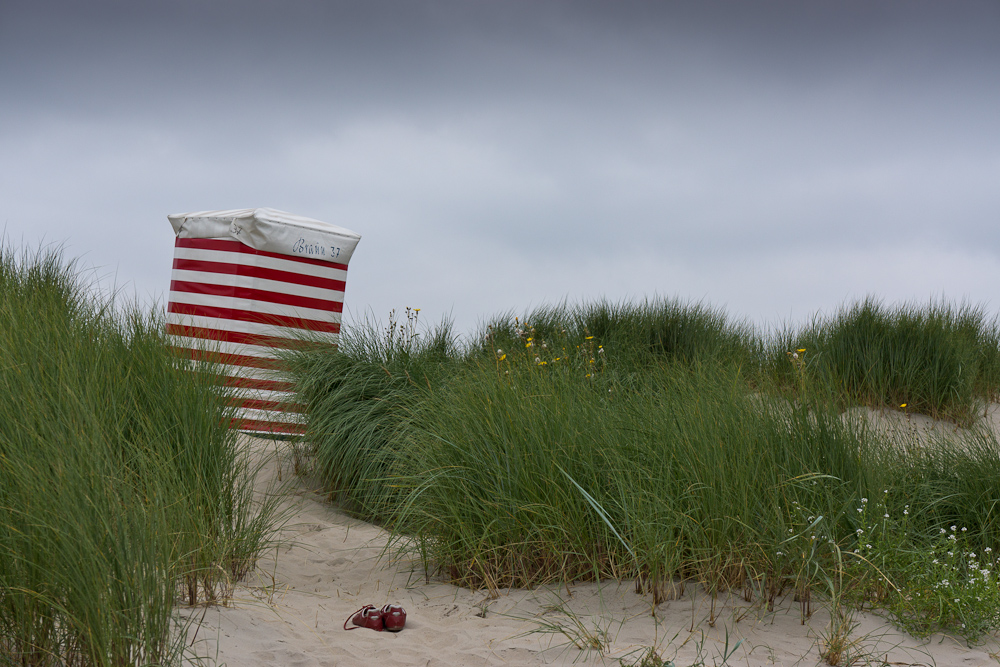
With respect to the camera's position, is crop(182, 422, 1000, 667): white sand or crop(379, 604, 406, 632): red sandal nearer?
A: crop(182, 422, 1000, 667): white sand

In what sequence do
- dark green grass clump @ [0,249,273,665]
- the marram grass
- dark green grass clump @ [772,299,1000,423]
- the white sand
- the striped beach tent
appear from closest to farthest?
dark green grass clump @ [0,249,273,665], the white sand, the marram grass, the striped beach tent, dark green grass clump @ [772,299,1000,423]

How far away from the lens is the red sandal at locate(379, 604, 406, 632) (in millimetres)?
3092

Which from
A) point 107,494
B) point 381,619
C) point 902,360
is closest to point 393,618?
point 381,619

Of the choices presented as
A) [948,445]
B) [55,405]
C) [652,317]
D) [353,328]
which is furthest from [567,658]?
[652,317]

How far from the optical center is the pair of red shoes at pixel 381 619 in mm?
3092

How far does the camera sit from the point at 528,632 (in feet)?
9.23

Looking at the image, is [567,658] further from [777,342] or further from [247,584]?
[777,342]

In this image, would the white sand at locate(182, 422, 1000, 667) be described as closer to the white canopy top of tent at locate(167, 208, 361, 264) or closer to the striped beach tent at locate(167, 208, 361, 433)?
the striped beach tent at locate(167, 208, 361, 433)

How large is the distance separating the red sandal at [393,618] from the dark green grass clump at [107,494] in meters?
0.66

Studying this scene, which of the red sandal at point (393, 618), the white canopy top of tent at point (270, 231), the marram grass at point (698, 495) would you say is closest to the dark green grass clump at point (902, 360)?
the marram grass at point (698, 495)

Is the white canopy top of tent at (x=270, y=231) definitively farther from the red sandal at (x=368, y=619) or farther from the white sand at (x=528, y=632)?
the red sandal at (x=368, y=619)

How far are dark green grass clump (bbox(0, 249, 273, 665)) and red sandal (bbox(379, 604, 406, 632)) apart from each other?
0.66m

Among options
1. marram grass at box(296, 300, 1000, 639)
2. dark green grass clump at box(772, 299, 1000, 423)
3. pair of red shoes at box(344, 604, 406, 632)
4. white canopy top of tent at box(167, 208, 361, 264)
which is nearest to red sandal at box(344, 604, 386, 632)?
pair of red shoes at box(344, 604, 406, 632)

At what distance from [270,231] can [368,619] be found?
162 inches
